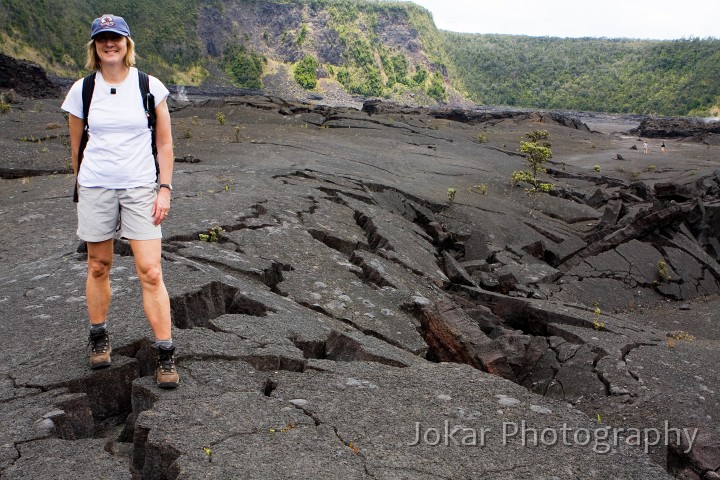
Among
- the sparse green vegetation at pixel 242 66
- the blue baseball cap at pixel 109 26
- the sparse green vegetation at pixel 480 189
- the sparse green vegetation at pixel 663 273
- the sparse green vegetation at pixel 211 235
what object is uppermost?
the sparse green vegetation at pixel 242 66

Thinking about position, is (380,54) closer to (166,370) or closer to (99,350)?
(99,350)

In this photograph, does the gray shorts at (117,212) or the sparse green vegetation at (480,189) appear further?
the sparse green vegetation at (480,189)

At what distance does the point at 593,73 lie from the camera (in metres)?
121

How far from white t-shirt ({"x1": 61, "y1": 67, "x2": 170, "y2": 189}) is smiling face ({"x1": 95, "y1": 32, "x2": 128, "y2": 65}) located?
121 millimetres

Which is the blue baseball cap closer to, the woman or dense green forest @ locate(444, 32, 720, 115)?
the woman

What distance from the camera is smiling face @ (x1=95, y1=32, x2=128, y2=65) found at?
10.5 ft

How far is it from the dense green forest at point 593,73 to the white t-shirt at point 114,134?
318ft

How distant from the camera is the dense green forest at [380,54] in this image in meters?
76.1

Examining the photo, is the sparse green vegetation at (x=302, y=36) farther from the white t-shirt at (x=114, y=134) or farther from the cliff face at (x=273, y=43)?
the white t-shirt at (x=114, y=134)

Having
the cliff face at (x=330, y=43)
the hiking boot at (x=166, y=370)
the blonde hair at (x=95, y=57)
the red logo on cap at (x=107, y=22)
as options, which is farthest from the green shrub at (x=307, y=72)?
the hiking boot at (x=166, y=370)

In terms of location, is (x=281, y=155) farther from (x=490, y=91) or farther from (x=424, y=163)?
(x=490, y=91)

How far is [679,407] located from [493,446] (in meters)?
2.20

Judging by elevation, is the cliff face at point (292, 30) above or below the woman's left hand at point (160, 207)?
above

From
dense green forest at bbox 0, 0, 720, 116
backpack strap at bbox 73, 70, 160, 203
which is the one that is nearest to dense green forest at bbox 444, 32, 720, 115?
dense green forest at bbox 0, 0, 720, 116
